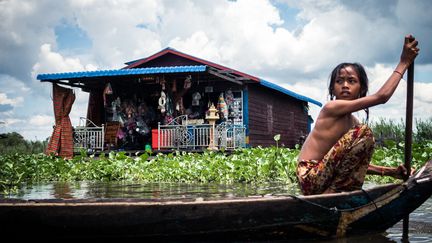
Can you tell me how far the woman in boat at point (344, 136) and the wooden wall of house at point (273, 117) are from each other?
36.7 feet

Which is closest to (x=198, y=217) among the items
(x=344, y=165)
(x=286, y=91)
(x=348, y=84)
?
(x=344, y=165)

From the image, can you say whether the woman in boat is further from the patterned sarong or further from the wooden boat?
the wooden boat

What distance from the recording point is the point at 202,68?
11461 millimetres

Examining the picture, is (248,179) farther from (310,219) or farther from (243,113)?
(243,113)

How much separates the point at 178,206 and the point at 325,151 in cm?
113

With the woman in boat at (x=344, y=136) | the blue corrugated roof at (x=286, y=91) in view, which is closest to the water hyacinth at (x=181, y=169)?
the woman in boat at (x=344, y=136)

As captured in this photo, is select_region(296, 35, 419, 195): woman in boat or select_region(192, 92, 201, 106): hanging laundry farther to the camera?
select_region(192, 92, 201, 106): hanging laundry

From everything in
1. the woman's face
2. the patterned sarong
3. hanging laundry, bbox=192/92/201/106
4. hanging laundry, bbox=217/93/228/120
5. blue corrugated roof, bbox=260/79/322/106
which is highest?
blue corrugated roof, bbox=260/79/322/106

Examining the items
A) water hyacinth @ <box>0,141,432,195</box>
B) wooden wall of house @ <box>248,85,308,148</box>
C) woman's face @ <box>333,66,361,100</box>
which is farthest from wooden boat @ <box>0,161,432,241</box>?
wooden wall of house @ <box>248,85,308,148</box>

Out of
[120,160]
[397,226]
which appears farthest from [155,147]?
[397,226]

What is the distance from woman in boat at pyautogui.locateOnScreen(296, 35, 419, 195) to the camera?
2777 mm

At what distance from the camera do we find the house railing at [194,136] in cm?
1213

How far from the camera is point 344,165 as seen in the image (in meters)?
2.88

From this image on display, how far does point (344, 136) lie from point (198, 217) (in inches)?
43.9
